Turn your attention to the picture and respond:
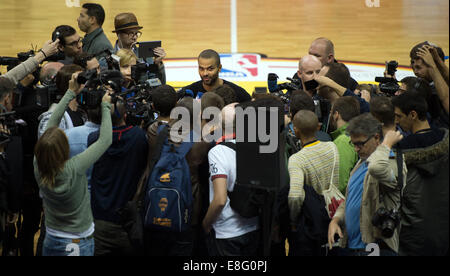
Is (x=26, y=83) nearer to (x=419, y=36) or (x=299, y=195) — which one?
(x=299, y=195)

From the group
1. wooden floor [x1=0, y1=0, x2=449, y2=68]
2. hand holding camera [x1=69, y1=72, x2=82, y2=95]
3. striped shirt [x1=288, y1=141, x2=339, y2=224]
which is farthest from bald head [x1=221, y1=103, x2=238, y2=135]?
wooden floor [x1=0, y1=0, x2=449, y2=68]

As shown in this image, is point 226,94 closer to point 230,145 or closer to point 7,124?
point 230,145

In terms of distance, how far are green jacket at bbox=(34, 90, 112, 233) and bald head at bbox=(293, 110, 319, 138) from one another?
106 centimetres

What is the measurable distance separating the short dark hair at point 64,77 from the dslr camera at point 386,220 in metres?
2.04

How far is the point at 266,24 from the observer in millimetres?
11328

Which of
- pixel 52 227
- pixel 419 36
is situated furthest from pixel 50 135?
pixel 419 36

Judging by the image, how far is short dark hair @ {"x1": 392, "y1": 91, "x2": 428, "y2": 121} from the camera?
3.34m

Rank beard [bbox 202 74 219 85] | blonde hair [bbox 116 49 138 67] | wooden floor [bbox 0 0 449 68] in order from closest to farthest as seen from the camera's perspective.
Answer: blonde hair [bbox 116 49 138 67] → beard [bbox 202 74 219 85] → wooden floor [bbox 0 0 449 68]

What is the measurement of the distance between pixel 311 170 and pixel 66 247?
1.40m

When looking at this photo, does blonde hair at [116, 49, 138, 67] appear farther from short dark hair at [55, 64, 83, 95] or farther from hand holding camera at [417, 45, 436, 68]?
hand holding camera at [417, 45, 436, 68]

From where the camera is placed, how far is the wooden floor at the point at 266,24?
392 inches

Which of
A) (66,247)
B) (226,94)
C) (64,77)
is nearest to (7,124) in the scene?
(64,77)
